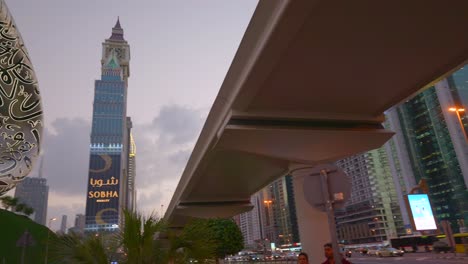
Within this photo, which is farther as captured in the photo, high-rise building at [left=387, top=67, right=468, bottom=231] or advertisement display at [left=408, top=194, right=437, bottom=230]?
high-rise building at [left=387, top=67, right=468, bottom=231]

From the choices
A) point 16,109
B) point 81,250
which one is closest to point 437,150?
point 16,109

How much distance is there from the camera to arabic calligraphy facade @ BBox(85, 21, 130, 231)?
147 metres

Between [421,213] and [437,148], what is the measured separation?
9764 cm

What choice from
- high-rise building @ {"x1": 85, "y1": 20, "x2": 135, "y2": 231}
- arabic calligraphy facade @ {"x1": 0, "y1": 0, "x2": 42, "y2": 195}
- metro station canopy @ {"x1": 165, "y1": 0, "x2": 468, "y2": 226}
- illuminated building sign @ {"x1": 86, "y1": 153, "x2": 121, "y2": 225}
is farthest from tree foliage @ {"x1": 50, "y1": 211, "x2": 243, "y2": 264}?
illuminated building sign @ {"x1": 86, "y1": 153, "x2": 121, "y2": 225}

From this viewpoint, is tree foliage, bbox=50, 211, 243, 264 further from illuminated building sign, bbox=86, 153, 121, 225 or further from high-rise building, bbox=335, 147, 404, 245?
illuminated building sign, bbox=86, 153, 121, 225

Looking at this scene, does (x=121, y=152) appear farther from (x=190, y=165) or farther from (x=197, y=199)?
(x=190, y=165)

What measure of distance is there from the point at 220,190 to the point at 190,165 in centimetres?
951

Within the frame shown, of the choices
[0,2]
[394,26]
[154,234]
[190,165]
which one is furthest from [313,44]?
[190,165]

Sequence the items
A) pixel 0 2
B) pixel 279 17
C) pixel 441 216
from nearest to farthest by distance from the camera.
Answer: pixel 279 17 → pixel 0 2 → pixel 441 216

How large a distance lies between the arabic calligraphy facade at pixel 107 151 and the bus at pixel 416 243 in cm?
10949

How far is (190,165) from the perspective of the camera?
92.6 ft

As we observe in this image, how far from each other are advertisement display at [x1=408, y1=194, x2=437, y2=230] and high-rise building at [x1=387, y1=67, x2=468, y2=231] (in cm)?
7675

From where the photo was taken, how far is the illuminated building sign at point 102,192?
147 metres

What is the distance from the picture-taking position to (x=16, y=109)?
15062 mm
